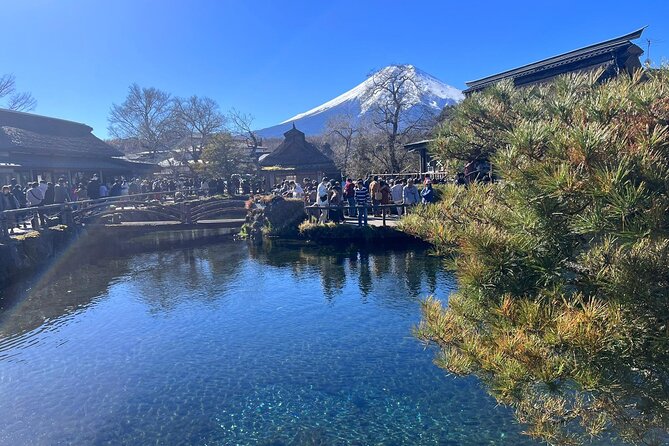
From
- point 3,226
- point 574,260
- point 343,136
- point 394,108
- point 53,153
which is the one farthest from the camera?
point 343,136

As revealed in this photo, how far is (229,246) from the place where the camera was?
15430 millimetres

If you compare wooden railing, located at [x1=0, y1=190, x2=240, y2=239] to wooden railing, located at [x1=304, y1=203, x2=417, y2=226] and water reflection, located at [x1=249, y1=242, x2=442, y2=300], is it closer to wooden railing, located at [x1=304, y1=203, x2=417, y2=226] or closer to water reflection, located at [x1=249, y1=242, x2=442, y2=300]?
wooden railing, located at [x1=304, y1=203, x2=417, y2=226]

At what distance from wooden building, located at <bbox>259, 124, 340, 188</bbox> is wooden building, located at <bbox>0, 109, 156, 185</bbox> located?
8830 mm

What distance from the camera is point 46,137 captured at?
75.9 ft

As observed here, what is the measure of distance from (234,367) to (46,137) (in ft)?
75.0

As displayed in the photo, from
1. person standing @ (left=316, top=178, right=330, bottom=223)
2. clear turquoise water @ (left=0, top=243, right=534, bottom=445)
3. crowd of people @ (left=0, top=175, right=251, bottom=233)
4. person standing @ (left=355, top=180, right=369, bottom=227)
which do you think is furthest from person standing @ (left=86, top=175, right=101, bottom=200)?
person standing @ (left=355, top=180, right=369, bottom=227)

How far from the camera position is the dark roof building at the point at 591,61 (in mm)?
14711

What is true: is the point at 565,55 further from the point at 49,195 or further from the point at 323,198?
the point at 49,195

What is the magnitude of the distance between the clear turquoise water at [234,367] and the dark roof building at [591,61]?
923 centimetres

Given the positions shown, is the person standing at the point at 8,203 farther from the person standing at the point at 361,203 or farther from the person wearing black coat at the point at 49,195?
the person standing at the point at 361,203

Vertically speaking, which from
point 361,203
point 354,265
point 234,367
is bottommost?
point 234,367

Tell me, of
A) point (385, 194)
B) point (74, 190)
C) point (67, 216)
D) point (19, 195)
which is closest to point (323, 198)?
point (385, 194)

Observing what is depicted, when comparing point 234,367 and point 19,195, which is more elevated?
point 19,195

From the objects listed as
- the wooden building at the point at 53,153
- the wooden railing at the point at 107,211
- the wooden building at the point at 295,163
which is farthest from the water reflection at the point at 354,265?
the wooden building at the point at 53,153
